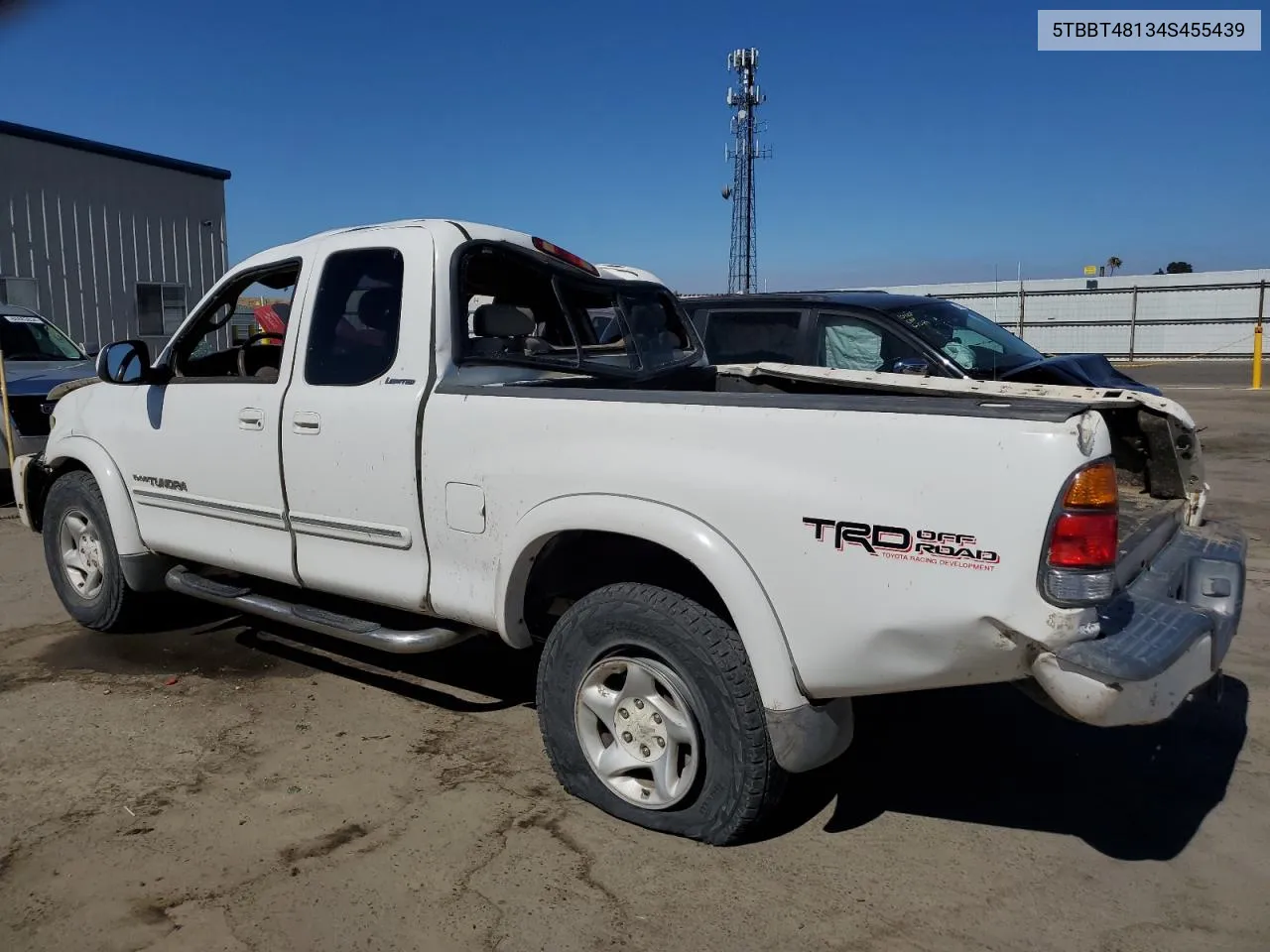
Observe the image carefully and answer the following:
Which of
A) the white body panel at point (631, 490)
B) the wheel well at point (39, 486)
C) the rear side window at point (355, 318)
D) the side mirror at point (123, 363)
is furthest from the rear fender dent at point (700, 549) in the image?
the wheel well at point (39, 486)

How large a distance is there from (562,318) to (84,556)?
2977mm

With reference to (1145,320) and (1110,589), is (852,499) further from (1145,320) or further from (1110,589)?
(1145,320)

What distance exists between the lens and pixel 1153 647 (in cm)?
269

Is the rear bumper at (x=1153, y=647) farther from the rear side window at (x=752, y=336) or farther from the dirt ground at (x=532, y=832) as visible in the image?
the rear side window at (x=752, y=336)

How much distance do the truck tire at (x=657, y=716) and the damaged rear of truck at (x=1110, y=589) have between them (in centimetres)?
59

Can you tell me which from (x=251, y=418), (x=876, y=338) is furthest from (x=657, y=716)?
(x=876, y=338)

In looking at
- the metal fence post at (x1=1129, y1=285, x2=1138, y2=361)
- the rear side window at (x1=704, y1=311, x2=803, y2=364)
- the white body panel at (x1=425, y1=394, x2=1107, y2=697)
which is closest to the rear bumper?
the white body panel at (x1=425, y1=394, x2=1107, y2=697)

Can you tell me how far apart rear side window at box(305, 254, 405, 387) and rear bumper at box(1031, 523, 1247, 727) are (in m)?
2.61

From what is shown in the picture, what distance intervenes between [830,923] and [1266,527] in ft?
20.4

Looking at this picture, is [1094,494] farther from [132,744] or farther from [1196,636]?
[132,744]

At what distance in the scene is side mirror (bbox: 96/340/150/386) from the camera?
4812 mm

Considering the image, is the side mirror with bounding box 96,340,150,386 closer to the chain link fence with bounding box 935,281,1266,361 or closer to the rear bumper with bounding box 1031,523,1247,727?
the rear bumper with bounding box 1031,523,1247,727

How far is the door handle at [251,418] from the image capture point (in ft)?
14.0

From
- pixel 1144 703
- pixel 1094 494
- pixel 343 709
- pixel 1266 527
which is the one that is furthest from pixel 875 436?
pixel 1266 527
